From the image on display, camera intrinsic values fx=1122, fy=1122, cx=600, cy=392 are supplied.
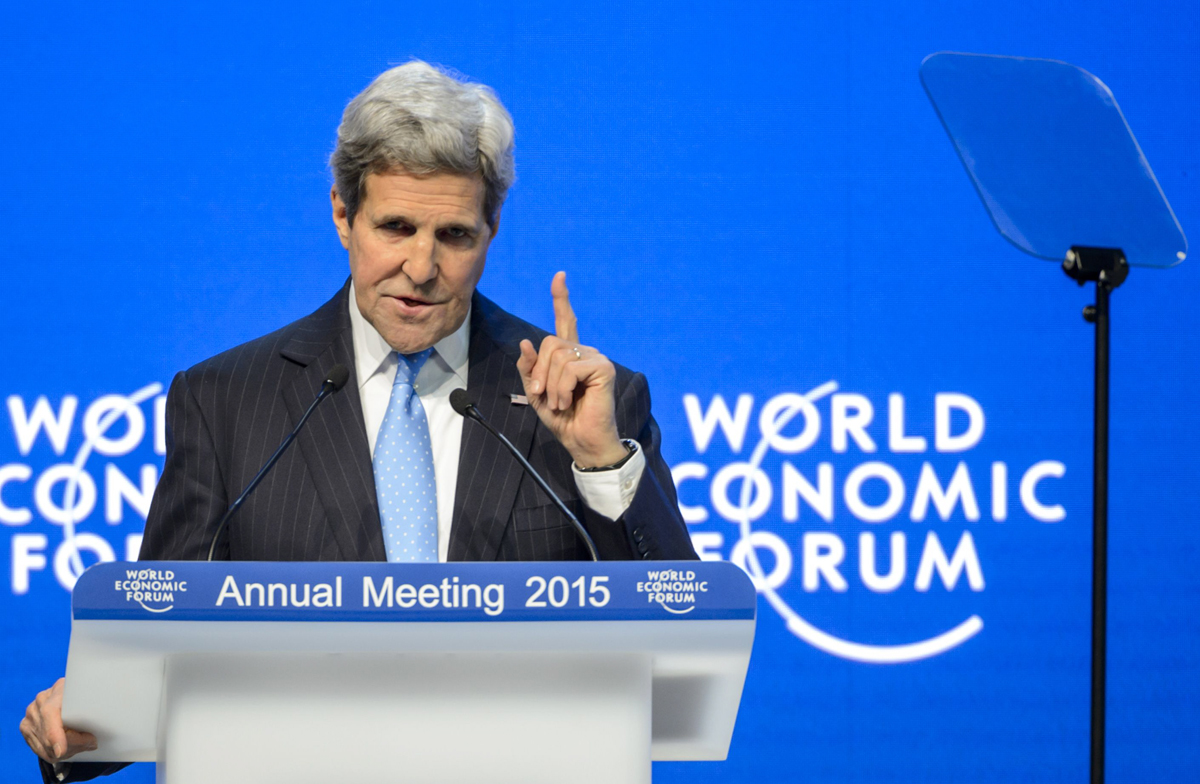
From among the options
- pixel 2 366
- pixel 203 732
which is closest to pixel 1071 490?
pixel 203 732

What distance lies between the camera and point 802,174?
9.04ft

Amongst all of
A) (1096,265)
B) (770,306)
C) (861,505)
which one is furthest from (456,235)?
(861,505)

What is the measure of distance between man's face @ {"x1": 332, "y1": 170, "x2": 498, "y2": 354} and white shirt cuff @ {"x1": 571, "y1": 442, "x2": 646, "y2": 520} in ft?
1.08

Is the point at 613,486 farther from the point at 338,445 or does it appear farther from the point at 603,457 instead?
the point at 338,445

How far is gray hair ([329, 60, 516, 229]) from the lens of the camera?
A: 4.71 ft

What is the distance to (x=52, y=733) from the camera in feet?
3.34

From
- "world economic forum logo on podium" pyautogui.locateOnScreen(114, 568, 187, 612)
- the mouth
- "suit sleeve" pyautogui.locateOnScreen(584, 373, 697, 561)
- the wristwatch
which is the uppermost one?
the mouth

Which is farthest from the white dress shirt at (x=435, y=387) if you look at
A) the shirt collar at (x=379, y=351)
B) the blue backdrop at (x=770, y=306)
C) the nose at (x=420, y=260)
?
the blue backdrop at (x=770, y=306)

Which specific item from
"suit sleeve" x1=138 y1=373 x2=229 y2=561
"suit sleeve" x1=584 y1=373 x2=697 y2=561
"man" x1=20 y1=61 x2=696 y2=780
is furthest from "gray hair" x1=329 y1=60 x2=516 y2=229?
"suit sleeve" x1=584 y1=373 x2=697 y2=561

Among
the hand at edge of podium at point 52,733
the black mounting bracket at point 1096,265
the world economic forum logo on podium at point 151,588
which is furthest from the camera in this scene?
the black mounting bracket at point 1096,265

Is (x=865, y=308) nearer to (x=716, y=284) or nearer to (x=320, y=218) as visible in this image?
(x=716, y=284)

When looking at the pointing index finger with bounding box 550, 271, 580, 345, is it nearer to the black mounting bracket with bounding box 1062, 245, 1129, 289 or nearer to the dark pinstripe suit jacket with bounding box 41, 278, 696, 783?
the dark pinstripe suit jacket with bounding box 41, 278, 696, 783

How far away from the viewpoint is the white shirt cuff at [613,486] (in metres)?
1.30

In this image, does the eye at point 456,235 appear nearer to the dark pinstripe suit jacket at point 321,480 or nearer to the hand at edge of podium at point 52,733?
the dark pinstripe suit jacket at point 321,480
